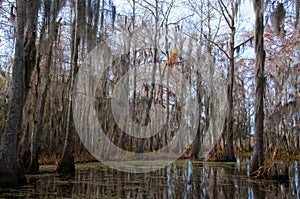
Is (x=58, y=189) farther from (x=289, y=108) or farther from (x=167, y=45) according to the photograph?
(x=167, y=45)

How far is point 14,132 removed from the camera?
19.2ft

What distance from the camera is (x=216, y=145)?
15.9 m

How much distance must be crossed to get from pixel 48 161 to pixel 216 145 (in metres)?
8.24

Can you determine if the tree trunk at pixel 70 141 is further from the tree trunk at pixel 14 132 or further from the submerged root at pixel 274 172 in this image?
the submerged root at pixel 274 172

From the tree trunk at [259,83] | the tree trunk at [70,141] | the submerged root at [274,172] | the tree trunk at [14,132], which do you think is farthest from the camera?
the tree trunk at [70,141]

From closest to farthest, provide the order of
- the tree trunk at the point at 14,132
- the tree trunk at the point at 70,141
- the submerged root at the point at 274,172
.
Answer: the tree trunk at the point at 14,132 < the submerged root at the point at 274,172 < the tree trunk at the point at 70,141

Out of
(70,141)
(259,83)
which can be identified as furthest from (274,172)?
(70,141)

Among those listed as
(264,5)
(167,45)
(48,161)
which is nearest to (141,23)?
(167,45)

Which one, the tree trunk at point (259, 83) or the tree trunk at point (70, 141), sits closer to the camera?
the tree trunk at point (259, 83)

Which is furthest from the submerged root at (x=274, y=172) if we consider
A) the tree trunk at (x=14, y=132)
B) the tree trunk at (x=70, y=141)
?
the tree trunk at (x=14, y=132)

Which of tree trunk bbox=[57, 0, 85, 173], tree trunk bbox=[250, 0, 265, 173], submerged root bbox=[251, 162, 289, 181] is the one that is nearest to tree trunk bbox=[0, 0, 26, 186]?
tree trunk bbox=[57, 0, 85, 173]

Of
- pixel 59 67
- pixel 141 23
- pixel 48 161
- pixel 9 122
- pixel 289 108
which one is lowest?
pixel 48 161

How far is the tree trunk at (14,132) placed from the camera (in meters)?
5.56

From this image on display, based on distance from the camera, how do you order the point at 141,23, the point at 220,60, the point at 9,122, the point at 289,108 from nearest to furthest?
the point at 9,122, the point at 289,108, the point at 141,23, the point at 220,60
